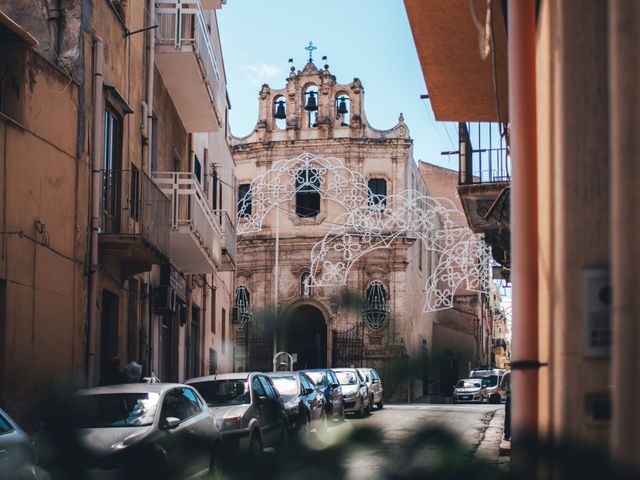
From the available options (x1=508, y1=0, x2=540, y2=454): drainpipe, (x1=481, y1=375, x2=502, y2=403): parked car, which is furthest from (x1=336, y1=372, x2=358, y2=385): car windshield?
(x1=508, y1=0, x2=540, y2=454): drainpipe

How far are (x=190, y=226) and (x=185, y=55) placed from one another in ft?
10.5

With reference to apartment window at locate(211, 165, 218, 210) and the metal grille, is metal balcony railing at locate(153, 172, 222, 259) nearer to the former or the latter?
apartment window at locate(211, 165, 218, 210)

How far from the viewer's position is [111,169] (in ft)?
52.3

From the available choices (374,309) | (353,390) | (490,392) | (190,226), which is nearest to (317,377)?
(353,390)

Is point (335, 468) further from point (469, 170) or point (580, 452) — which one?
point (469, 170)

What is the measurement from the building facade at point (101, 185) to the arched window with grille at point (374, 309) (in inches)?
231

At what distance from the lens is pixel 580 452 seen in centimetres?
140

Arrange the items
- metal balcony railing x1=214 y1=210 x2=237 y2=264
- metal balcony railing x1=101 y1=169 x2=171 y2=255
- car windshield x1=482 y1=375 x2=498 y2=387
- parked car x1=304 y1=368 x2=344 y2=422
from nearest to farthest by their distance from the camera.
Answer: metal balcony railing x1=101 y1=169 x2=171 y2=255 < parked car x1=304 y1=368 x2=344 y2=422 < metal balcony railing x1=214 y1=210 x2=237 y2=264 < car windshield x1=482 y1=375 x2=498 y2=387

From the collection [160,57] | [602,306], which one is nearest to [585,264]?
[602,306]

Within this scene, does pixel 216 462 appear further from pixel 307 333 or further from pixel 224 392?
pixel 224 392

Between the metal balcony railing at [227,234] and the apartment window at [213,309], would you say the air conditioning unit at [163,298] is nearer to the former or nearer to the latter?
the metal balcony railing at [227,234]

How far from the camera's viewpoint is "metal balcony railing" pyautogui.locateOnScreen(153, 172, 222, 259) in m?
18.8

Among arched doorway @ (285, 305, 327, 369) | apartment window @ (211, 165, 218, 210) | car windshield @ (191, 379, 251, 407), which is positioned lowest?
car windshield @ (191, 379, 251, 407)

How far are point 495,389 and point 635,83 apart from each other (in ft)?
131
